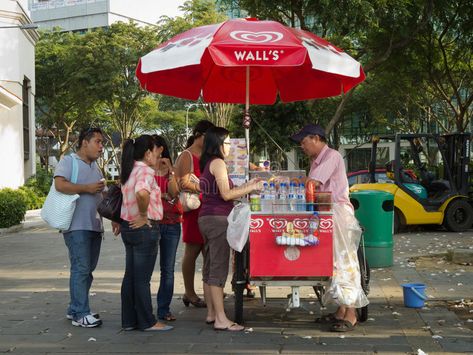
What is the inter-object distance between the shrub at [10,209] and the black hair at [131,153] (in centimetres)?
1256

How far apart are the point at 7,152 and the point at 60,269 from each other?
57.5 feet

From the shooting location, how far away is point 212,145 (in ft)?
19.9

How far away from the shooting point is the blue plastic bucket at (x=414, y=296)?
6.84m

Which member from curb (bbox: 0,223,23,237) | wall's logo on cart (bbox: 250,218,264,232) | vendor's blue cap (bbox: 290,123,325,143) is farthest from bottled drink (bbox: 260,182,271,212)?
curb (bbox: 0,223,23,237)

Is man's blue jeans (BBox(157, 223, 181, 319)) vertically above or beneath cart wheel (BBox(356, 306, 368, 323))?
above

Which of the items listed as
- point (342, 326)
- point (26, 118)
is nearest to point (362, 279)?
point (342, 326)

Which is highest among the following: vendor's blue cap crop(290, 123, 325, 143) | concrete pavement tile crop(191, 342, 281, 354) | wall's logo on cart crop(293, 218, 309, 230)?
vendor's blue cap crop(290, 123, 325, 143)

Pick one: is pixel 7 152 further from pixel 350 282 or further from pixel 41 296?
pixel 350 282

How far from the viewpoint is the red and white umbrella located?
19.8ft

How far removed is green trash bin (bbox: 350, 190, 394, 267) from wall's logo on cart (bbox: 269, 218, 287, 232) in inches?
171

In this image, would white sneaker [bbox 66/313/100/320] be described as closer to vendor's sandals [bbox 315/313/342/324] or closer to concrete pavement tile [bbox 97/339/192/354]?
concrete pavement tile [bbox 97/339/192/354]

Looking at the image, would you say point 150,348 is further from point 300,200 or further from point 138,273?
point 300,200

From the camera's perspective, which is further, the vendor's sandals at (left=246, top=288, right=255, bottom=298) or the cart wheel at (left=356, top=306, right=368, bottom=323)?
the vendor's sandals at (left=246, top=288, right=255, bottom=298)

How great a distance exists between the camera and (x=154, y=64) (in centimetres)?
637
